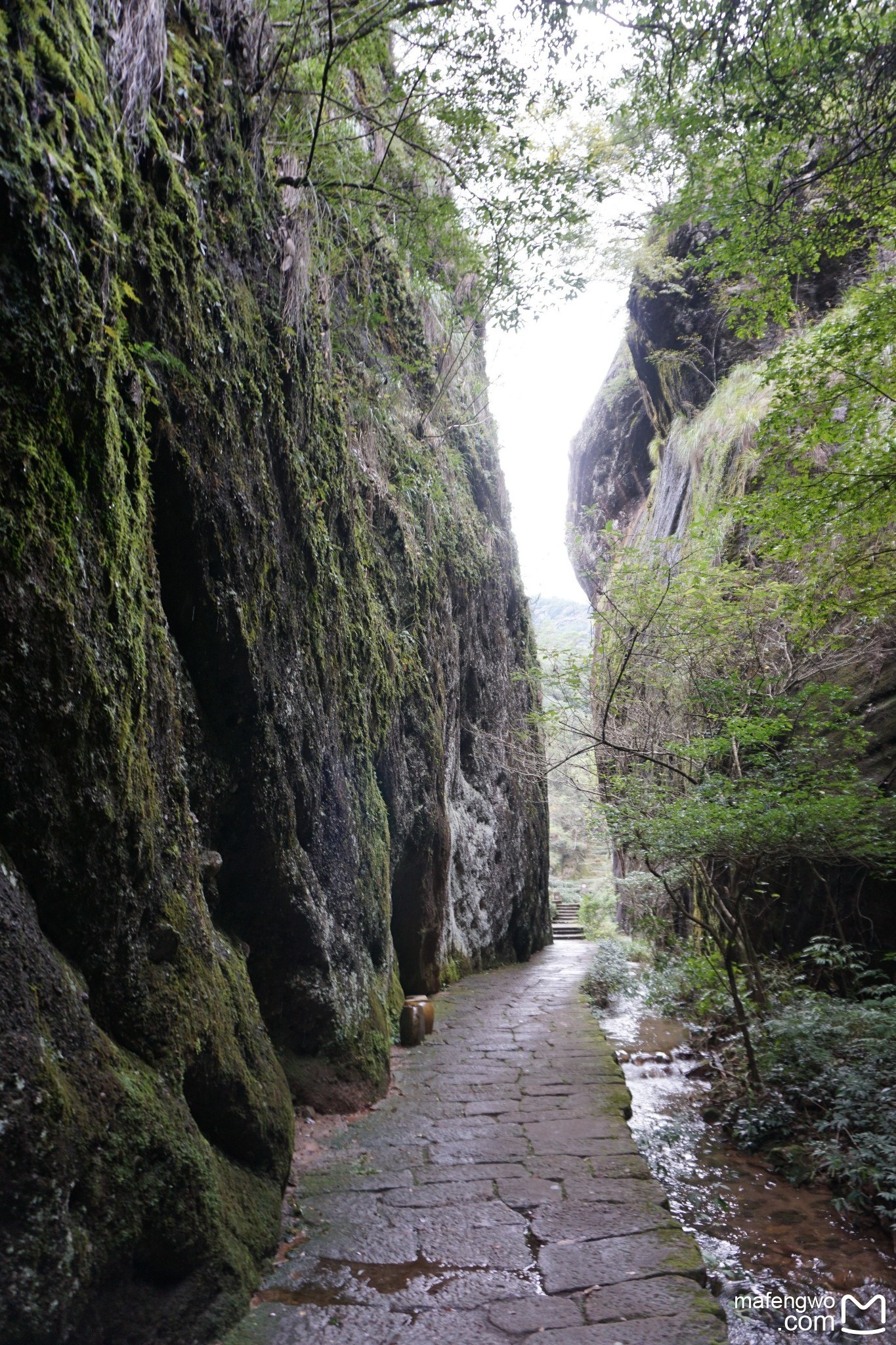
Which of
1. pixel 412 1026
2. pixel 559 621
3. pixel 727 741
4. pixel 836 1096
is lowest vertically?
pixel 836 1096

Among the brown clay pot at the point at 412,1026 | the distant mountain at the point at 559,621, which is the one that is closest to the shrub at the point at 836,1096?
the brown clay pot at the point at 412,1026

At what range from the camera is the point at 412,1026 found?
6.21 meters

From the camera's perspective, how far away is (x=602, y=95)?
526 centimetres

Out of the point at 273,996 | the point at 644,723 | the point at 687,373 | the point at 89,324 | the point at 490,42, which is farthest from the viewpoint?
the point at 687,373

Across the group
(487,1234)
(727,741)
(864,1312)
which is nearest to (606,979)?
(727,741)

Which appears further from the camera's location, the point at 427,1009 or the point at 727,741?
the point at 427,1009

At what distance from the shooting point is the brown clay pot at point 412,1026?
20.4 feet

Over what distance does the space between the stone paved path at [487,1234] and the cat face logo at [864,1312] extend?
0.99 m

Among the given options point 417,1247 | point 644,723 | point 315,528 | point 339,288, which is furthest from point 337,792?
point 644,723

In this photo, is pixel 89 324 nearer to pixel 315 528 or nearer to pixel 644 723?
pixel 315 528

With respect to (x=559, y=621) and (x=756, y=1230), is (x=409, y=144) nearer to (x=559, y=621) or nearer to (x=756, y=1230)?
(x=756, y=1230)

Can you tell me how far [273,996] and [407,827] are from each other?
3434 mm

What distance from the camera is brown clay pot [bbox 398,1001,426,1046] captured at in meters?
6.20

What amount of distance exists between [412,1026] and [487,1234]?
10.6ft
